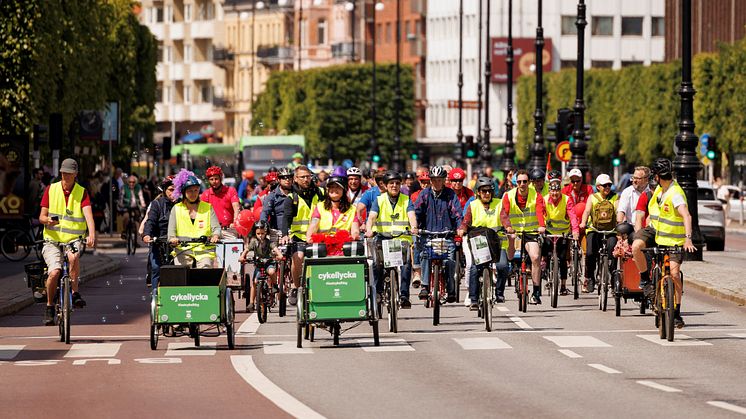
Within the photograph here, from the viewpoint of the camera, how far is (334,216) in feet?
78.9

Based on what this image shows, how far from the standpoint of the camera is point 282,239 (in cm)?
2588

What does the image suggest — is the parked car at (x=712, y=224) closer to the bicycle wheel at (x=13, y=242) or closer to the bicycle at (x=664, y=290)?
the bicycle wheel at (x=13, y=242)

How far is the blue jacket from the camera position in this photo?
998 inches

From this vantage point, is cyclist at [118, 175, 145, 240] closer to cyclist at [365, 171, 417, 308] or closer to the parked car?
the parked car

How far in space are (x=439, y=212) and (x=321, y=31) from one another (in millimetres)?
143667

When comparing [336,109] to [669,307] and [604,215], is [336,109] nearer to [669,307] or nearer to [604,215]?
[604,215]

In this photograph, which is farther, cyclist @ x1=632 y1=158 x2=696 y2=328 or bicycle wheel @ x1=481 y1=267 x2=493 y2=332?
bicycle wheel @ x1=481 y1=267 x2=493 y2=332

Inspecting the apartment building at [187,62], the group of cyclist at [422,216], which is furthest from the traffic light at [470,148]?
the apartment building at [187,62]

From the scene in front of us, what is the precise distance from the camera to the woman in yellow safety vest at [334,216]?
78.8ft

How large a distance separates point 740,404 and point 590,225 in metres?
12.8

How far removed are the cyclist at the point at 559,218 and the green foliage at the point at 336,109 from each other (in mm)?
108445

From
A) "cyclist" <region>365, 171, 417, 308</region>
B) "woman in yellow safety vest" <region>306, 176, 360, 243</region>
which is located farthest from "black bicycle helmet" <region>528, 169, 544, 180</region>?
"woman in yellow safety vest" <region>306, 176, 360, 243</region>

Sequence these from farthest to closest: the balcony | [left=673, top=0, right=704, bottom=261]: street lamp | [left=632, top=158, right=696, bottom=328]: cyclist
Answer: the balcony
[left=673, top=0, right=704, bottom=261]: street lamp
[left=632, top=158, right=696, bottom=328]: cyclist

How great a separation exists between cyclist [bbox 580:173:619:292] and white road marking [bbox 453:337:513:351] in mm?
5446
